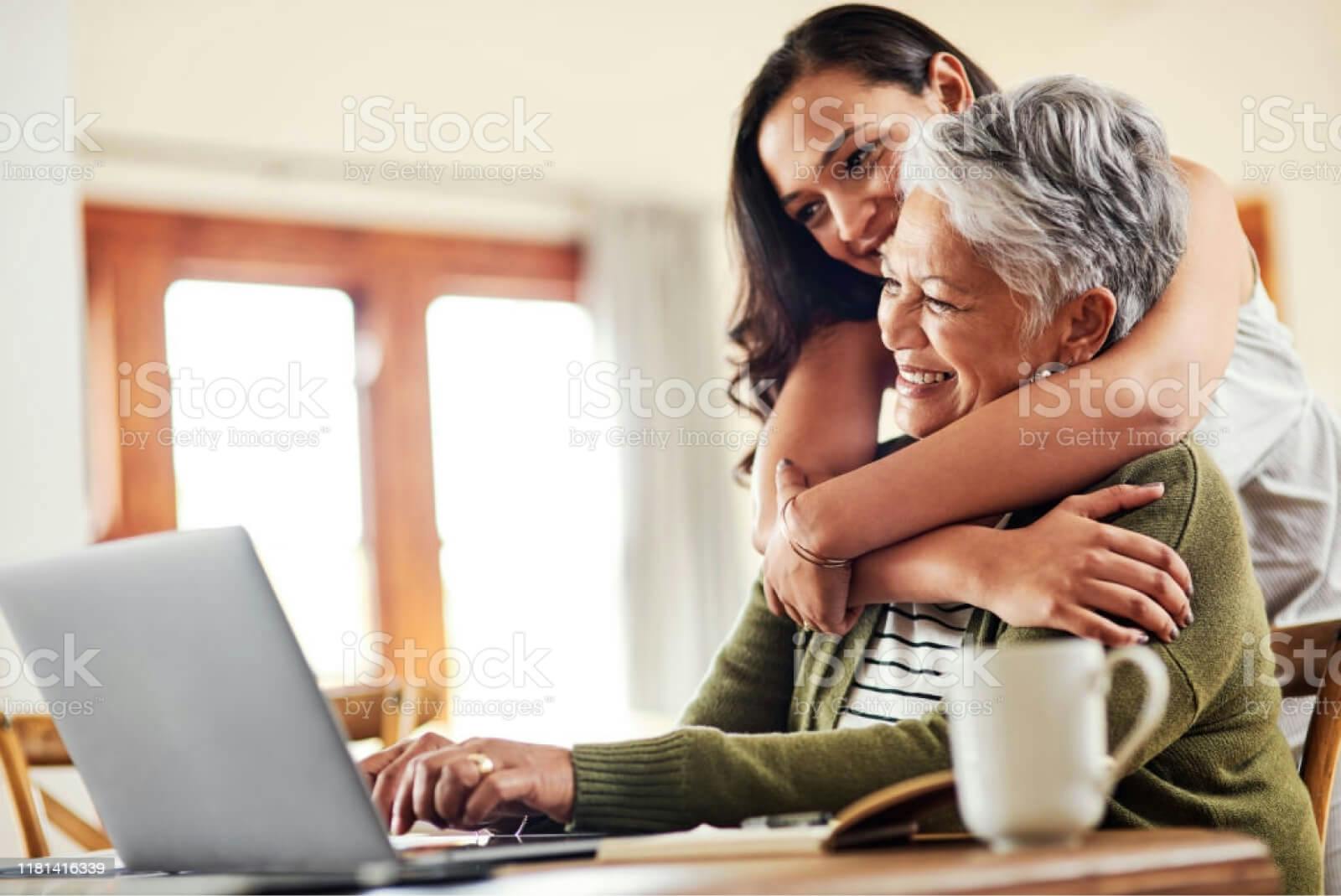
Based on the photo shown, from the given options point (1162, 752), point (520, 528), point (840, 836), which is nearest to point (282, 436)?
point (520, 528)

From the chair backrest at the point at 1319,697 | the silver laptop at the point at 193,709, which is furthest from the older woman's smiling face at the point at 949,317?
the silver laptop at the point at 193,709

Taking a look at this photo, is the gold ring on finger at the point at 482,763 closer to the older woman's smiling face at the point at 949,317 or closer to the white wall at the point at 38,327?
the older woman's smiling face at the point at 949,317

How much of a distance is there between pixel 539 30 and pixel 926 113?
A: 2826mm

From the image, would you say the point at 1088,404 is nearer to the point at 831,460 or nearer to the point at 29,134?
the point at 831,460

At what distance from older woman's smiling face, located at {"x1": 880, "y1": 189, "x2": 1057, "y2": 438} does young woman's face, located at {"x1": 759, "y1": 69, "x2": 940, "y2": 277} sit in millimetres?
264

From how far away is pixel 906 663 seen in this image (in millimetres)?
1293

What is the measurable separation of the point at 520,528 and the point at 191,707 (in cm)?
457

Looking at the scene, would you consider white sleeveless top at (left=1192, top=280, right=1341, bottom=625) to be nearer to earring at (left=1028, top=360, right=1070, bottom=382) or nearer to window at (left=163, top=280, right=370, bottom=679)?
earring at (left=1028, top=360, right=1070, bottom=382)

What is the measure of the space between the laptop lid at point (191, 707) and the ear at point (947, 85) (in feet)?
3.66

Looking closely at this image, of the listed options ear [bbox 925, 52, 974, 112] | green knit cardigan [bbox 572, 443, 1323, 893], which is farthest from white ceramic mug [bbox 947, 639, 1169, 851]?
ear [bbox 925, 52, 974, 112]

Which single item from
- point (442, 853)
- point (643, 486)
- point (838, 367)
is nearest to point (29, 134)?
point (838, 367)

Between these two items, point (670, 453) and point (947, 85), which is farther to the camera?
point (670, 453)

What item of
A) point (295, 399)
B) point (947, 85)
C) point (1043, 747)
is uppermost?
point (947, 85)

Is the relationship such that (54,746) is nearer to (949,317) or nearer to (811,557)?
(811,557)
